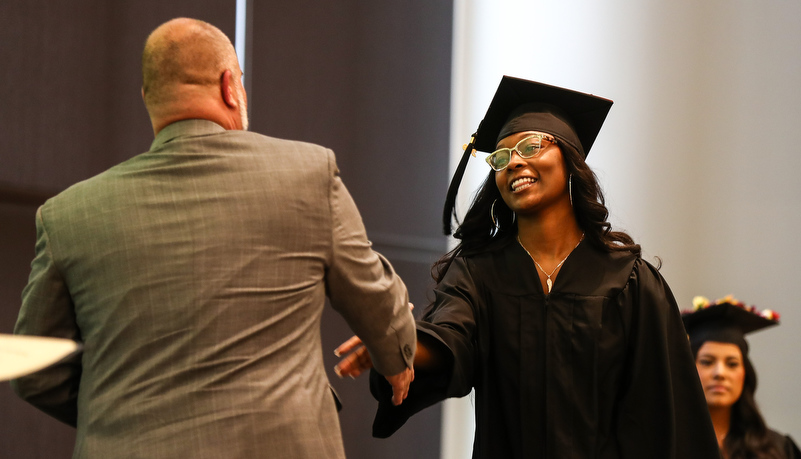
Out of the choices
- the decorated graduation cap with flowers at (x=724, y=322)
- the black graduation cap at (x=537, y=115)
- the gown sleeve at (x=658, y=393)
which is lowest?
the decorated graduation cap with flowers at (x=724, y=322)

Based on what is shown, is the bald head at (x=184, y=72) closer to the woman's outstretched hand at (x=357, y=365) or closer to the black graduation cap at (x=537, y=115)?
the woman's outstretched hand at (x=357, y=365)

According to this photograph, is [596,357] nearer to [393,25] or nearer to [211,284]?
[211,284]

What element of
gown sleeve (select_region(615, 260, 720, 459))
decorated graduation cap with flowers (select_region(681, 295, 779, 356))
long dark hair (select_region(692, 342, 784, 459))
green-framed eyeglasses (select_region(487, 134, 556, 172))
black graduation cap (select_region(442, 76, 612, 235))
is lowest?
long dark hair (select_region(692, 342, 784, 459))

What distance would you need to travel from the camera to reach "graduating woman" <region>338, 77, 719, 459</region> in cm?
274

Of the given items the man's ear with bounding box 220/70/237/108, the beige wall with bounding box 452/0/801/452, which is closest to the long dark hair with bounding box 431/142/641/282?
the man's ear with bounding box 220/70/237/108

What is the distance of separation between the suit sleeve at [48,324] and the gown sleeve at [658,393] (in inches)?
68.4

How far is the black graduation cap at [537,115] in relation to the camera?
3016 mm

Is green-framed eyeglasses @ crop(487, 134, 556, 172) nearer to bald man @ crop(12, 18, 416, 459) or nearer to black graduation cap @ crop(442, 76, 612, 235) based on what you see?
black graduation cap @ crop(442, 76, 612, 235)

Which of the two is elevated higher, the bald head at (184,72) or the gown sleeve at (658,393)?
the bald head at (184,72)

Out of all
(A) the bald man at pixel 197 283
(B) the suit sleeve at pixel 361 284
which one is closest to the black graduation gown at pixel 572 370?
(B) the suit sleeve at pixel 361 284

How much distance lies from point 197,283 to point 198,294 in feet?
0.08

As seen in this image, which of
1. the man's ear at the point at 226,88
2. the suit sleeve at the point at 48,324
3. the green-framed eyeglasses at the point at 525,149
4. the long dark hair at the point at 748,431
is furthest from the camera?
the long dark hair at the point at 748,431

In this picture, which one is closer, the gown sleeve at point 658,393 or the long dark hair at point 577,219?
the gown sleeve at point 658,393

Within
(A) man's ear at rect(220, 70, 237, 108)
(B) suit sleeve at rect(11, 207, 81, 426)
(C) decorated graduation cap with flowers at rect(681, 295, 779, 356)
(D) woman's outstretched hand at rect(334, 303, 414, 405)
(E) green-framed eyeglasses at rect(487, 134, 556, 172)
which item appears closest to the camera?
(B) suit sleeve at rect(11, 207, 81, 426)
